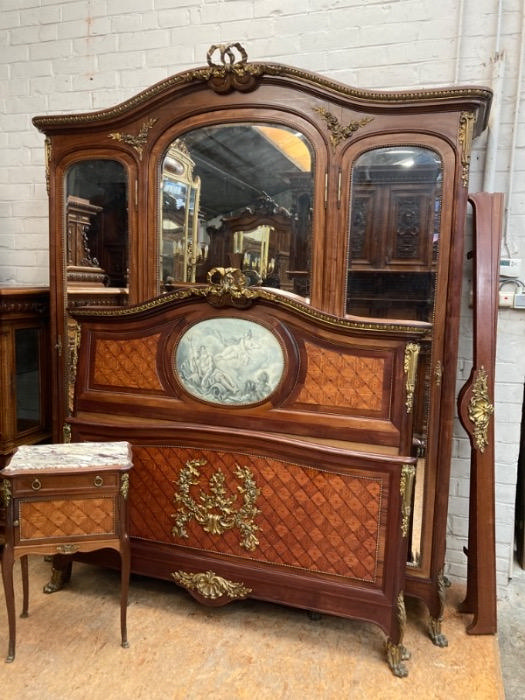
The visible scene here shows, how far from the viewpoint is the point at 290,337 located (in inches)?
74.6

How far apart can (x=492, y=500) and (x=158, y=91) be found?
6.66ft

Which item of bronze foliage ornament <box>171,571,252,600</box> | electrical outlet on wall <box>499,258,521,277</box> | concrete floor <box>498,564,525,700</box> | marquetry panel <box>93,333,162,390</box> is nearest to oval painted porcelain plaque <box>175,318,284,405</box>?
marquetry panel <box>93,333,162,390</box>

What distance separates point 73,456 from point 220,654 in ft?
2.82

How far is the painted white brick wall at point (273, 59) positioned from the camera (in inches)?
87.8

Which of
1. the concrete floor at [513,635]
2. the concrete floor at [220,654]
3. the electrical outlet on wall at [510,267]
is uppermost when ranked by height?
the electrical outlet on wall at [510,267]

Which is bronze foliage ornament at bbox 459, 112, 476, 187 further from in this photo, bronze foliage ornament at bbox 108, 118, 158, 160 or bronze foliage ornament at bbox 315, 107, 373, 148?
bronze foliage ornament at bbox 108, 118, 158, 160

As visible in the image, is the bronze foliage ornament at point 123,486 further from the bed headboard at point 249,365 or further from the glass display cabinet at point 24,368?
the glass display cabinet at point 24,368

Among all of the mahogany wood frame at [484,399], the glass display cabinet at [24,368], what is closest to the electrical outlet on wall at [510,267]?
the mahogany wood frame at [484,399]

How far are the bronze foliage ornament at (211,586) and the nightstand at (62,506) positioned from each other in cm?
25

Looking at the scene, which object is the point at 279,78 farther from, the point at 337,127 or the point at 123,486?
the point at 123,486

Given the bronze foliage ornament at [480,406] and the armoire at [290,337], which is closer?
the armoire at [290,337]

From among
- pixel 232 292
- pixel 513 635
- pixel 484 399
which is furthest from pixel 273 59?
pixel 513 635

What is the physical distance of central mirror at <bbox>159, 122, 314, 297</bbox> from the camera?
2.09m

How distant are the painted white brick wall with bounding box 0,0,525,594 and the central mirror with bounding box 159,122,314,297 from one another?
0.58 m
